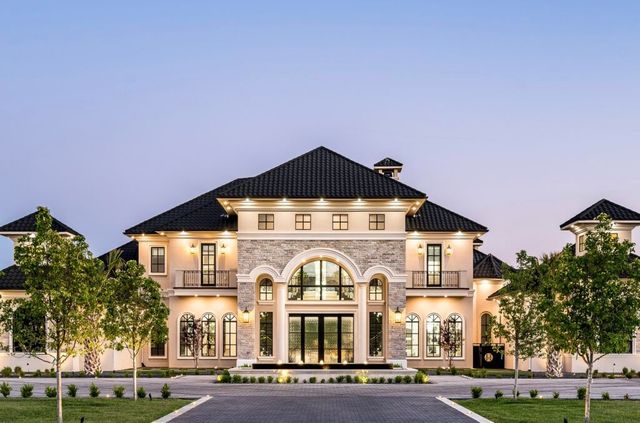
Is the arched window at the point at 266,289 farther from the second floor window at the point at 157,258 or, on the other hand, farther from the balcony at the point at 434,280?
the balcony at the point at 434,280

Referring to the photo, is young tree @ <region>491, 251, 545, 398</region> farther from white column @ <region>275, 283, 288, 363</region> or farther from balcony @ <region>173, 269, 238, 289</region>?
balcony @ <region>173, 269, 238, 289</region>

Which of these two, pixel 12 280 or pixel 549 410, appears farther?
pixel 12 280

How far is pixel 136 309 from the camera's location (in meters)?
26.6

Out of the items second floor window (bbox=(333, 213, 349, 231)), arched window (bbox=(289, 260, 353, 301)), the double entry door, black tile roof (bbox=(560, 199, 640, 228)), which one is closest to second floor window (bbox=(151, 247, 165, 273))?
arched window (bbox=(289, 260, 353, 301))

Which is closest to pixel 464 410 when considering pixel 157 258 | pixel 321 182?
pixel 321 182

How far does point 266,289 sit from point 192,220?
243 inches

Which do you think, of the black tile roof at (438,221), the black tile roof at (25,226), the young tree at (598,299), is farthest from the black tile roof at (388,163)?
the young tree at (598,299)

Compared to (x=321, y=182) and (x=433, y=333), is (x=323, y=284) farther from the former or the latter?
(x=433, y=333)

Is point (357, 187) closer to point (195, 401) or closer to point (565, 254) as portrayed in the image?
point (195, 401)

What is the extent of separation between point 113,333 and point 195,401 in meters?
3.78

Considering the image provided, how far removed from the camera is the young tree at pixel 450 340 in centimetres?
4469

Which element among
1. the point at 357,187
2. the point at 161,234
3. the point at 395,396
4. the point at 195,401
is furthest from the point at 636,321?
the point at 161,234

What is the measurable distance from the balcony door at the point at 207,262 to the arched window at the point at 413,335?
1084 centimetres

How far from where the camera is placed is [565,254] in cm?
2047
